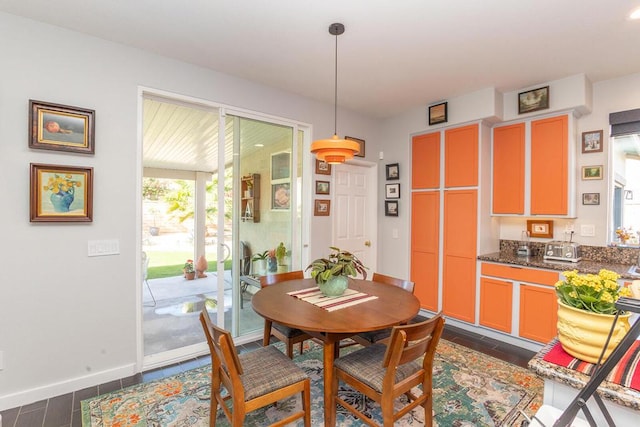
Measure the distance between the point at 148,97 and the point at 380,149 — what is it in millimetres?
3043

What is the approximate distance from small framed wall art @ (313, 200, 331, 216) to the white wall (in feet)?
6.16

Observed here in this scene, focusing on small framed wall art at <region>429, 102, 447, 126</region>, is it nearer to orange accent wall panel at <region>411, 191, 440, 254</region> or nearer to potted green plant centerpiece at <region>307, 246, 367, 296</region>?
orange accent wall panel at <region>411, 191, 440, 254</region>

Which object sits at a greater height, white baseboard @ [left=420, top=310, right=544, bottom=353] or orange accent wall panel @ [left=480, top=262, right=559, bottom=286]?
orange accent wall panel @ [left=480, top=262, right=559, bottom=286]

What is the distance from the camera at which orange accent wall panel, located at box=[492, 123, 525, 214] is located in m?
3.44

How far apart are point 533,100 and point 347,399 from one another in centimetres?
342

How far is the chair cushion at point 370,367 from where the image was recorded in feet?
5.62

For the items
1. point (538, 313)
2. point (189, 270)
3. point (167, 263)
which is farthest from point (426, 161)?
point (167, 263)

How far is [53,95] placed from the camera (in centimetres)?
224

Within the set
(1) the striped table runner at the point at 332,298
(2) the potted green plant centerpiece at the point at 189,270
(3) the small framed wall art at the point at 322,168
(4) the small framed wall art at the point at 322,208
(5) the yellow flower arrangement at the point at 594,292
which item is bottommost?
(2) the potted green plant centerpiece at the point at 189,270

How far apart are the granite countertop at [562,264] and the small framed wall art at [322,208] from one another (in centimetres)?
184

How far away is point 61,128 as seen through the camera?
7.39ft

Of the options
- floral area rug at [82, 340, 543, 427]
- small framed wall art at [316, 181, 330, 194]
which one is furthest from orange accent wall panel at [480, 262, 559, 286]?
small framed wall art at [316, 181, 330, 194]

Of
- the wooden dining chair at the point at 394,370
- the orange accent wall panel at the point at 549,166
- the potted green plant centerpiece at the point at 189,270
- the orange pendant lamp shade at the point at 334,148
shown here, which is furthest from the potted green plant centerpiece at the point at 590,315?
the potted green plant centerpiece at the point at 189,270

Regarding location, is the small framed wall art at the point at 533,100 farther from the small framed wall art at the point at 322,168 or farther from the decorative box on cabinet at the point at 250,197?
the decorative box on cabinet at the point at 250,197
